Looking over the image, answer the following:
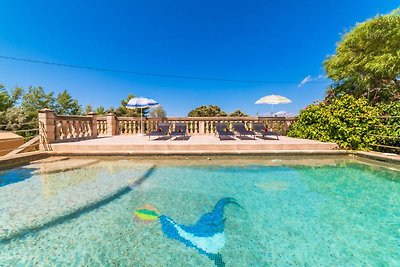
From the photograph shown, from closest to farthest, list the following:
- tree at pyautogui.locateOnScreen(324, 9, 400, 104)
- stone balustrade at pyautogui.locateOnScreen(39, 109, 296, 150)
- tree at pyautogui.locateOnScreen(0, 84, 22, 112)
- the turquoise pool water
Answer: the turquoise pool water, stone balustrade at pyautogui.locateOnScreen(39, 109, 296, 150), tree at pyautogui.locateOnScreen(324, 9, 400, 104), tree at pyautogui.locateOnScreen(0, 84, 22, 112)

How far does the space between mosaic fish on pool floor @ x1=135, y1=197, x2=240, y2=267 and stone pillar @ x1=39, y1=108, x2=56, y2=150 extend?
7109 mm

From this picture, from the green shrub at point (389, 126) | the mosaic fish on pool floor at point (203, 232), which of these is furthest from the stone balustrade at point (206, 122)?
the mosaic fish on pool floor at point (203, 232)

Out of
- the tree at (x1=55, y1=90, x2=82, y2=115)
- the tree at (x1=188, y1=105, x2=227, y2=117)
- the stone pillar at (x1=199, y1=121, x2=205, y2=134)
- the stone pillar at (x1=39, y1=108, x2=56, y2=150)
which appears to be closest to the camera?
the stone pillar at (x1=39, y1=108, x2=56, y2=150)

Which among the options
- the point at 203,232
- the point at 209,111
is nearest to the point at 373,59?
the point at 203,232

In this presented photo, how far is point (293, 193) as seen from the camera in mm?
4332

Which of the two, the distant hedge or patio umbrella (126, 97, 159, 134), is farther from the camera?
patio umbrella (126, 97, 159, 134)

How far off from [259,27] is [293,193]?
3206 centimetres

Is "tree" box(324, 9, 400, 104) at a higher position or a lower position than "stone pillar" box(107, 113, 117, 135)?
higher

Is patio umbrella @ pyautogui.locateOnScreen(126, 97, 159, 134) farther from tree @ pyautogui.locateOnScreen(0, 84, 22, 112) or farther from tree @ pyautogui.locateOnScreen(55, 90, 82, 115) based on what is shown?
tree @ pyautogui.locateOnScreen(55, 90, 82, 115)

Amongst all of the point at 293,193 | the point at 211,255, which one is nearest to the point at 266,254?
the point at 211,255

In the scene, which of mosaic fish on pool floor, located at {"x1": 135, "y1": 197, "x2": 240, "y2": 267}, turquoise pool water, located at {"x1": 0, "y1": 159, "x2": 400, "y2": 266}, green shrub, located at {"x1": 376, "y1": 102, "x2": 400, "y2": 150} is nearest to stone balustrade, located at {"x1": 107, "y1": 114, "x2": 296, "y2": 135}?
green shrub, located at {"x1": 376, "y1": 102, "x2": 400, "y2": 150}

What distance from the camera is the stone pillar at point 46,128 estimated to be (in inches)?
318

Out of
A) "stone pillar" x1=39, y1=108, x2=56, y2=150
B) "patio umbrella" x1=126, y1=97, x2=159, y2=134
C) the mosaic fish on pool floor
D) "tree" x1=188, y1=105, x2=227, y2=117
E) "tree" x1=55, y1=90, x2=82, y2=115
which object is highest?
"tree" x1=55, y1=90, x2=82, y2=115

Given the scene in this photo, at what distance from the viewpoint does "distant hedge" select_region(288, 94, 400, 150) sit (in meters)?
7.43
